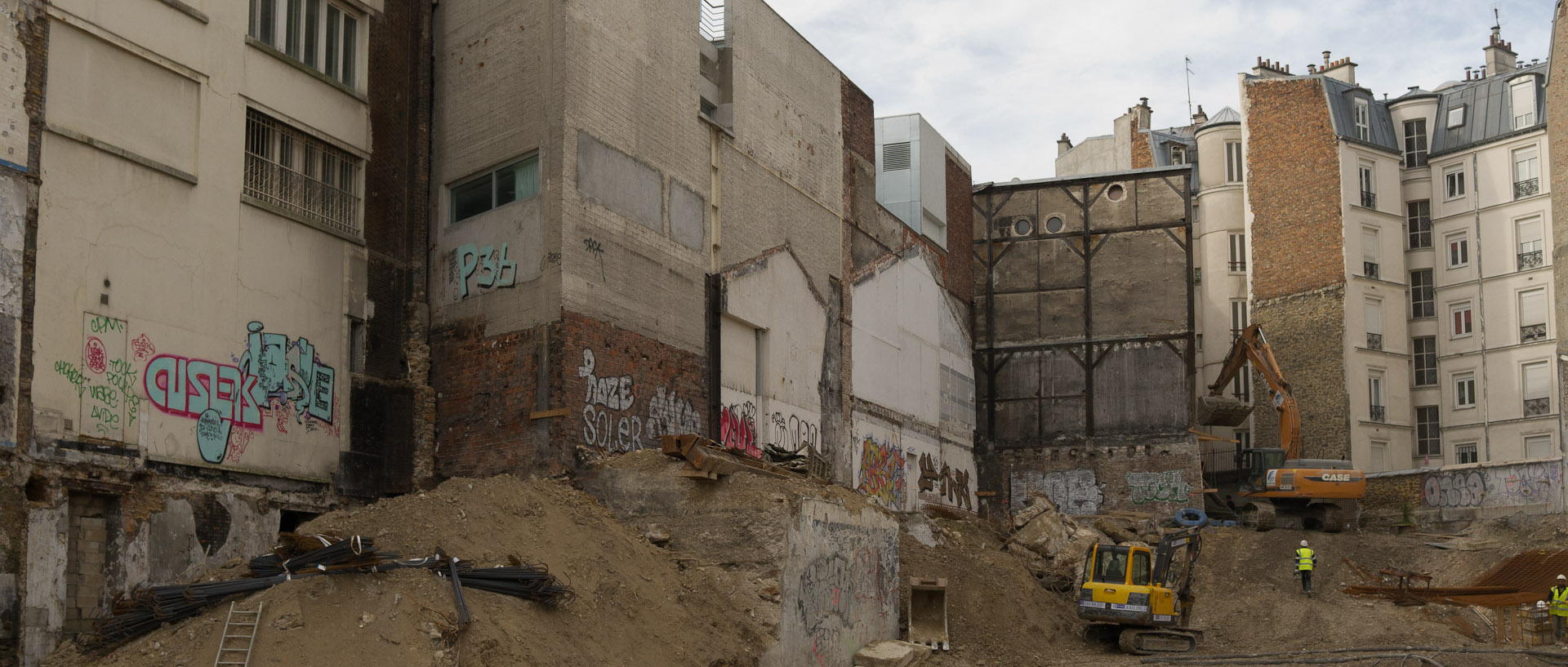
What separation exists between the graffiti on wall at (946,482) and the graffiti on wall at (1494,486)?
13.2m

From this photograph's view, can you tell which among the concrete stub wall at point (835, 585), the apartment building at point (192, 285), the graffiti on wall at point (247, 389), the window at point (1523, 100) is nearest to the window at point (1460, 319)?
the window at point (1523, 100)

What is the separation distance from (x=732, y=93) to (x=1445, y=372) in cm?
3026

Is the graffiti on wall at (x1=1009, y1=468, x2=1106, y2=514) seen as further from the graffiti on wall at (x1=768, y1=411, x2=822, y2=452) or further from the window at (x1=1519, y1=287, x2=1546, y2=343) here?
the window at (x1=1519, y1=287, x2=1546, y2=343)

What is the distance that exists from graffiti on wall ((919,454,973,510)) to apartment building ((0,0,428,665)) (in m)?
16.8

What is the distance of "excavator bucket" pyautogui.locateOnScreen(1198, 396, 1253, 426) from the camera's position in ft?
135

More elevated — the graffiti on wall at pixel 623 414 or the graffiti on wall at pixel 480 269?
the graffiti on wall at pixel 480 269

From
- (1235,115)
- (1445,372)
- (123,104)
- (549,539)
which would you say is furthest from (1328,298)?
(123,104)

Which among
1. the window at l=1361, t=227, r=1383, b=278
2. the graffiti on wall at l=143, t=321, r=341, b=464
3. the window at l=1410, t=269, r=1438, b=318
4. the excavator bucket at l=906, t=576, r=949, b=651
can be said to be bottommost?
the excavator bucket at l=906, t=576, r=949, b=651

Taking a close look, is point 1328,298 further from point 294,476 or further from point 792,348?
point 294,476

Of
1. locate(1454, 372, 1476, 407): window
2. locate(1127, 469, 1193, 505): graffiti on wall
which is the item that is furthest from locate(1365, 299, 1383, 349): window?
locate(1127, 469, 1193, 505): graffiti on wall

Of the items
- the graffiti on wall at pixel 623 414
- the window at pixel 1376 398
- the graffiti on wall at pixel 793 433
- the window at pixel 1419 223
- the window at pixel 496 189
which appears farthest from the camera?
the window at pixel 1419 223

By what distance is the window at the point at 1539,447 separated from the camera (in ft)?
141

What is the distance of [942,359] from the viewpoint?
3903 cm

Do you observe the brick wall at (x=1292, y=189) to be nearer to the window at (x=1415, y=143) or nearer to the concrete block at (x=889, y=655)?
the window at (x=1415, y=143)
